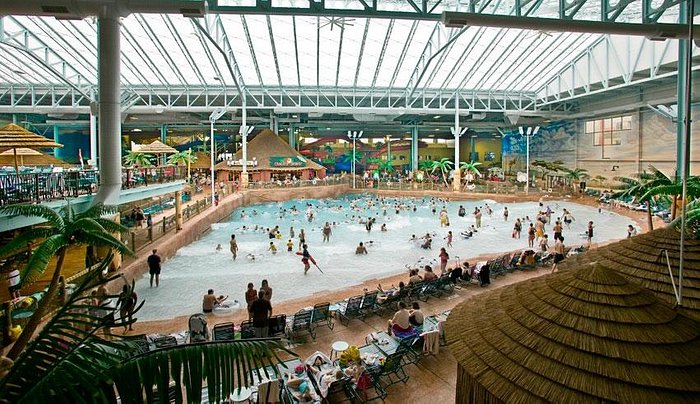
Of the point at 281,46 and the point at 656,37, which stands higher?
the point at 281,46

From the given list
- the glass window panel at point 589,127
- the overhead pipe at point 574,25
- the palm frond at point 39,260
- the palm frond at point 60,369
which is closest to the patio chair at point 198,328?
the palm frond at point 39,260

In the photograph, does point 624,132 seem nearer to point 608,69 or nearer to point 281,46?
point 608,69

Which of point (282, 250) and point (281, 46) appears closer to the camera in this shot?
point (282, 250)

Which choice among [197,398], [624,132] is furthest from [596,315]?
[624,132]

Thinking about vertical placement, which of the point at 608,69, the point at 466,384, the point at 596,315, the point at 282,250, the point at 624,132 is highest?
the point at 608,69

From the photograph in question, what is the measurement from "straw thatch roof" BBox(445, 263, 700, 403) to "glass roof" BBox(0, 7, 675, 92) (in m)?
18.2

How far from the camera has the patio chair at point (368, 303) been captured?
9.66 meters

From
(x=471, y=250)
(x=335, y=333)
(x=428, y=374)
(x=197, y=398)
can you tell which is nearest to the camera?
(x=197, y=398)

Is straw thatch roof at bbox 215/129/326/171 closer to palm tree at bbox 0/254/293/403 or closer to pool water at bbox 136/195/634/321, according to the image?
pool water at bbox 136/195/634/321

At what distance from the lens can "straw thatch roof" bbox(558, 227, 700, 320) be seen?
4.93 meters

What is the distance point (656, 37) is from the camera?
12.4 m

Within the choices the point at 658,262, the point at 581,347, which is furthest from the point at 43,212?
the point at 658,262

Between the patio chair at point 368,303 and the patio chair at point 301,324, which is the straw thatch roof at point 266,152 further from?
the patio chair at point 301,324

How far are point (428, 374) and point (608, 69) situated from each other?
3401 centimetres
